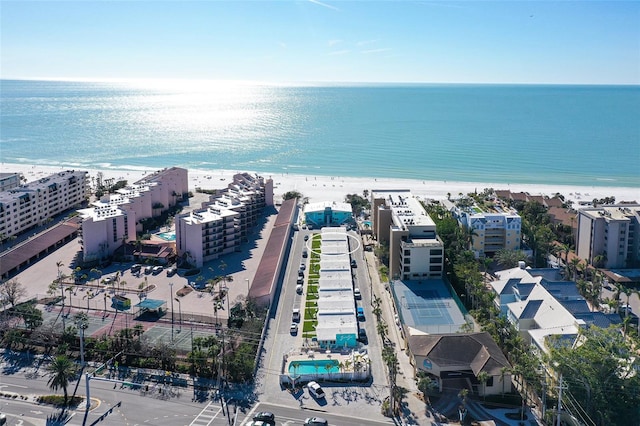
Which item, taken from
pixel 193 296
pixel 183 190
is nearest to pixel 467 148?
pixel 183 190

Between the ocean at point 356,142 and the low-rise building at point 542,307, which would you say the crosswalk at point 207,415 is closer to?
the low-rise building at point 542,307

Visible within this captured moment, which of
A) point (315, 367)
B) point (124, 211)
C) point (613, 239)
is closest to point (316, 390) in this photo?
point (315, 367)

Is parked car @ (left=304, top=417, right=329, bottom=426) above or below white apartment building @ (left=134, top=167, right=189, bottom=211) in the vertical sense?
below

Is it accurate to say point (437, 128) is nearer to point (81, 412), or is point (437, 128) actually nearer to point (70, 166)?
point (70, 166)

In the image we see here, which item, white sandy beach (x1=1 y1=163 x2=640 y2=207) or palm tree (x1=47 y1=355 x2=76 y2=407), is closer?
palm tree (x1=47 y1=355 x2=76 y2=407)

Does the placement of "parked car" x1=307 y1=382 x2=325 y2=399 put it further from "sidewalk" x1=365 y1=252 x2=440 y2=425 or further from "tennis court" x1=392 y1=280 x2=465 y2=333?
"tennis court" x1=392 y1=280 x2=465 y2=333

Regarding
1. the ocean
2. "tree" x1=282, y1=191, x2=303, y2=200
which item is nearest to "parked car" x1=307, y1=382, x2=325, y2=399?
"tree" x1=282, y1=191, x2=303, y2=200
